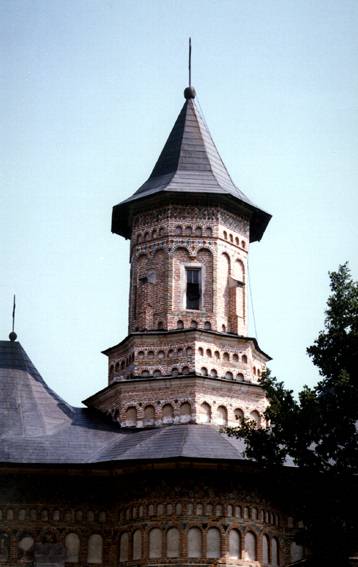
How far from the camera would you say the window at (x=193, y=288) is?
27.9 metres

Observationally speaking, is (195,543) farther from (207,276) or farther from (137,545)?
(207,276)

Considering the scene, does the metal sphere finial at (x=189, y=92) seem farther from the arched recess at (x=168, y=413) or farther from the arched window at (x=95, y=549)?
the arched window at (x=95, y=549)

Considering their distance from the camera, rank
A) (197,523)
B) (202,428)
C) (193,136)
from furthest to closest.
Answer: (193,136)
(202,428)
(197,523)

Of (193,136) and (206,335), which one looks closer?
(206,335)

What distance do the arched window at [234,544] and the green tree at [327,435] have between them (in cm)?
305

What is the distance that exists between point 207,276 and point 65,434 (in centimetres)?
579

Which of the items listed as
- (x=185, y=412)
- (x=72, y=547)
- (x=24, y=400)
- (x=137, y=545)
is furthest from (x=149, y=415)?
(x=72, y=547)

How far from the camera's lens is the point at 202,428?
82.9 ft

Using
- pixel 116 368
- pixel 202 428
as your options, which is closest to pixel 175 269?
pixel 116 368

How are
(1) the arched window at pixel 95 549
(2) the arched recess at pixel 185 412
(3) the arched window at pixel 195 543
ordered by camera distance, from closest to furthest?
(3) the arched window at pixel 195 543 < (1) the arched window at pixel 95 549 < (2) the arched recess at pixel 185 412

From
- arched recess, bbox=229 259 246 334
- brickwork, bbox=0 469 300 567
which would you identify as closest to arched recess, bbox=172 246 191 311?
arched recess, bbox=229 259 246 334

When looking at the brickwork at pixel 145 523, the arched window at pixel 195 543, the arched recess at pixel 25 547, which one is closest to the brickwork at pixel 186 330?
the brickwork at pixel 145 523

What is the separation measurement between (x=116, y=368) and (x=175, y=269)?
9.82 ft

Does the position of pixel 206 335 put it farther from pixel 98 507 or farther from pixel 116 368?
pixel 98 507
